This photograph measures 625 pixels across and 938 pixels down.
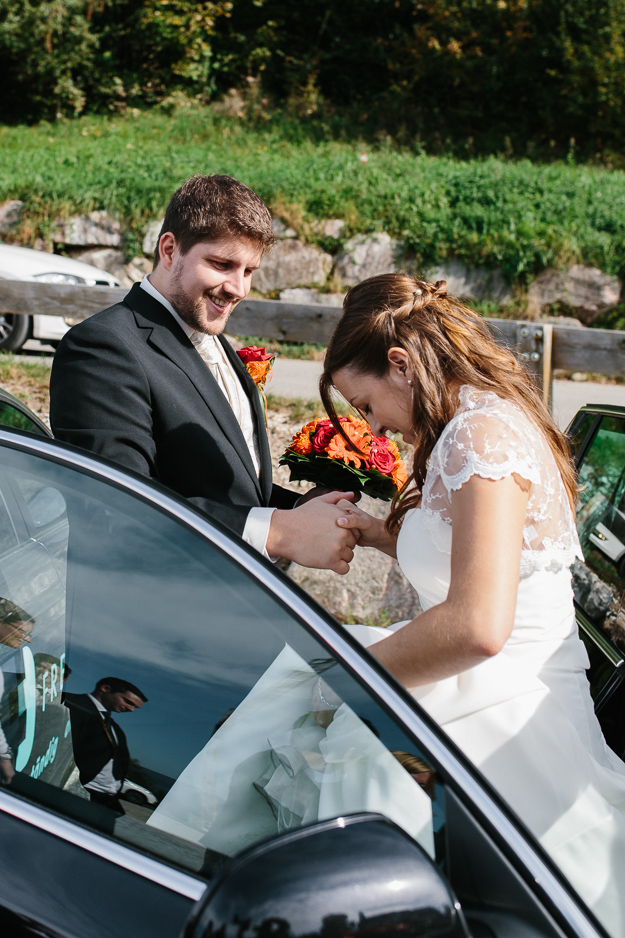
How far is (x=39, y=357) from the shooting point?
25.6 feet

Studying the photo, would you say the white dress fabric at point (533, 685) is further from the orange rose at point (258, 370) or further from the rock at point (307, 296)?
the rock at point (307, 296)

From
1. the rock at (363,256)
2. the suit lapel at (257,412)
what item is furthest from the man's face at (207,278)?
the rock at (363,256)

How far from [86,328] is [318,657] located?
1.22m

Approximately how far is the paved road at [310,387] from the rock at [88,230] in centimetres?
398

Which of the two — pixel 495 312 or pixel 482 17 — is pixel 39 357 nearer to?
pixel 495 312

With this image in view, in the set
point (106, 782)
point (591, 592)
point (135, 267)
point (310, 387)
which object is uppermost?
point (106, 782)

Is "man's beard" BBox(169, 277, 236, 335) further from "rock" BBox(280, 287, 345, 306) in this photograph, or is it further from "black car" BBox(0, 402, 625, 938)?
"rock" BBox(280, 287, 345, 306)

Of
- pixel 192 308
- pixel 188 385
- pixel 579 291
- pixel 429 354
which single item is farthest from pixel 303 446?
pixel 579 291

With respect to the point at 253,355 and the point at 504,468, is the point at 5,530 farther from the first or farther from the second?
the point at 253,355

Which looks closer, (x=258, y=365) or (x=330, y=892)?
(x=330, y=892)

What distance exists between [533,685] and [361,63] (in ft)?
70.1

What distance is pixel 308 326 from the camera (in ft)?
18.4

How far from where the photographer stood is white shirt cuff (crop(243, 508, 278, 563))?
1.90 metres

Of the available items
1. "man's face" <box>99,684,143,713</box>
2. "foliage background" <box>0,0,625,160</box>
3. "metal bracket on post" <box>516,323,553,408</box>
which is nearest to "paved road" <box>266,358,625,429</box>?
"metal bracket on post" <box>516,323,553,408</box>
